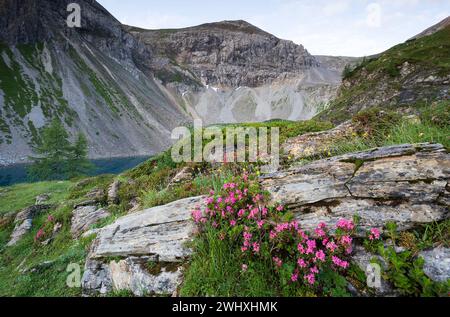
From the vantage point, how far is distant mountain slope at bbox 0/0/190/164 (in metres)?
96.3

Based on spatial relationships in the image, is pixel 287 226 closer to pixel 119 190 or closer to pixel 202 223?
pixel 202 223

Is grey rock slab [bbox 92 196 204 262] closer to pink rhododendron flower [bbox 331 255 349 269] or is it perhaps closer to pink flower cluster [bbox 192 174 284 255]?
pink flower cluster [bbox 192 174 284 255]

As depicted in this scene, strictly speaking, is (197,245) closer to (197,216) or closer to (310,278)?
(197,216)

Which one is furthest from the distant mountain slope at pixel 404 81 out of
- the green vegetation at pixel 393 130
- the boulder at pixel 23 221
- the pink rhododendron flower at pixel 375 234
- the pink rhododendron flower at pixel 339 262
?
the boulder at pixel 23 221

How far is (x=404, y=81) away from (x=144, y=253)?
47.4 meters

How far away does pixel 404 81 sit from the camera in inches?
1578

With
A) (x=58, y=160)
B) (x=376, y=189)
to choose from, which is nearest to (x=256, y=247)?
(x=376, y=189)

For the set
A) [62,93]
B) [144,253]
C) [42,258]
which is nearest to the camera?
[144,253]

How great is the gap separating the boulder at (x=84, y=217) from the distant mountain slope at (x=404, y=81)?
111 ft

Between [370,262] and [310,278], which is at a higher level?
[370,262]

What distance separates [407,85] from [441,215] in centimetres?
4300

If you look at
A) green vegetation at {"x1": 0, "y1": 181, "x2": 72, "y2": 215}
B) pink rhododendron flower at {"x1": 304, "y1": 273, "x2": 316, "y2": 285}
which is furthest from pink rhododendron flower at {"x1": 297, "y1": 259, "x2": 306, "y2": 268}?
green vegetation at {"x1": 0, "y1": 181, "x2": 72, "y2": 215}

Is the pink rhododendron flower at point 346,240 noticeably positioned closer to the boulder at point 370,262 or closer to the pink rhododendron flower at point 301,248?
the boulder at point 370,262

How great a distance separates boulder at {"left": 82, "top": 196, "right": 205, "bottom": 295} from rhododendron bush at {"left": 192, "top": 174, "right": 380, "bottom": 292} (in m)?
0.77
